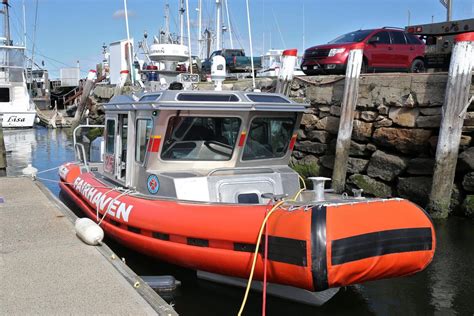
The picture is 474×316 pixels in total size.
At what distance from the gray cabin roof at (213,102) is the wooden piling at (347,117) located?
389cm

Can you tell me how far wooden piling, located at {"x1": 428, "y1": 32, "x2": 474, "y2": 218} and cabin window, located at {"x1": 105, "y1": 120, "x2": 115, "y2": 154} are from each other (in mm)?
5123

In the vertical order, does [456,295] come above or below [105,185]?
below

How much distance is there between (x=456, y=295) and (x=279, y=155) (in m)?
2.64

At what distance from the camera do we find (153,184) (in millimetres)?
6332

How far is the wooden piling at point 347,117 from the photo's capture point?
1025cm

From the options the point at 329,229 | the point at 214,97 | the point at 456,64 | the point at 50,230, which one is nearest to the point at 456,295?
the point at 329,229

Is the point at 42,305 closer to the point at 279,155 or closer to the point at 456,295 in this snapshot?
the point at 279,155

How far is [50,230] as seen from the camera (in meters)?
6.15

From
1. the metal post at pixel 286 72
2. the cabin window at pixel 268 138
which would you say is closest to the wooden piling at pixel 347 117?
the metal post at pixel 286 72

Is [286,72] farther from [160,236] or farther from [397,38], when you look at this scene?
[160,236]

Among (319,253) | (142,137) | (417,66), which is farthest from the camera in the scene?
(417,66)

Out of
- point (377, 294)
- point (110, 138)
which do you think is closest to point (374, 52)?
point (110, 138)

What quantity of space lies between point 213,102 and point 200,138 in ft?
1.73

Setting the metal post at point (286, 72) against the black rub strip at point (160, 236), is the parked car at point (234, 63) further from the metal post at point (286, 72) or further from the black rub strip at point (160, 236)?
the black rub strip at point (160, 236)
